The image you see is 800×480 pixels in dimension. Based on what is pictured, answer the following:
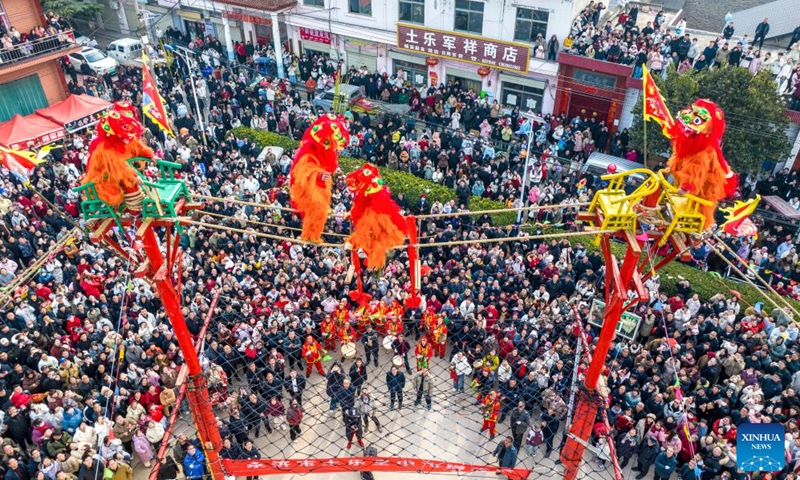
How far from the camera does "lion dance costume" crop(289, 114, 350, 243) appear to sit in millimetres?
6219

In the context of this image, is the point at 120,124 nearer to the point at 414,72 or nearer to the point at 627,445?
the point at 627,445

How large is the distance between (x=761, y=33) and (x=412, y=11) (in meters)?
10.3

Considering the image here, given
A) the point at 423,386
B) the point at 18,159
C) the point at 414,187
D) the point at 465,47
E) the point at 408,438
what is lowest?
the point at 408,438

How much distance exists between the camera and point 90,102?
57.4 ft

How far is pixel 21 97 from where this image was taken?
18.9 meters

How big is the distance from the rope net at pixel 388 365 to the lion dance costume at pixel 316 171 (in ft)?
9.65

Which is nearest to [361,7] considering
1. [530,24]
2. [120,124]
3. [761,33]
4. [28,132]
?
[530,24]

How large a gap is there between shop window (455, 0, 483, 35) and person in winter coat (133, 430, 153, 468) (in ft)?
49.7

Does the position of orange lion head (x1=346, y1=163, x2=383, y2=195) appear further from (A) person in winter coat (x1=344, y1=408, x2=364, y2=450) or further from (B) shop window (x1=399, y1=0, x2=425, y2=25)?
(B) shop window (x1=399, y1=0, x2=425, y2=25)

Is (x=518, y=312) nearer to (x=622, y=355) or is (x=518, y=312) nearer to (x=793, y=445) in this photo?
(x=622, y=355)

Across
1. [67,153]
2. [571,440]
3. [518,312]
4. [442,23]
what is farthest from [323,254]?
[442,23]

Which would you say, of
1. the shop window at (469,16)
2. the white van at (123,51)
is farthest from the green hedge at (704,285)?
the white van at (123,51)

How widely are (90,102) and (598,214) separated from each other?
630 inches

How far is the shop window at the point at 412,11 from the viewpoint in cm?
2003
